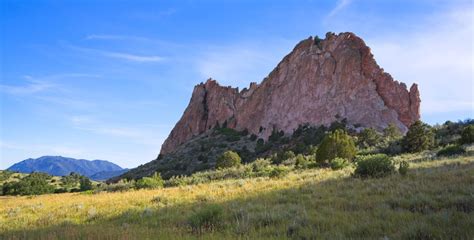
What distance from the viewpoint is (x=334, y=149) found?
1175 inches

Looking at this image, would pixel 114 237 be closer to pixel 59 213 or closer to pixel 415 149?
pixel 59 213

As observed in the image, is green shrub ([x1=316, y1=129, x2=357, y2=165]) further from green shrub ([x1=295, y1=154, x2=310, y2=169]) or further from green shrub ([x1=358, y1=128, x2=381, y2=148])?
green shrub ([x1=358, y1=128, x2=381, y2=148])

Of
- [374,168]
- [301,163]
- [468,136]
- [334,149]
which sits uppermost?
[334,149]

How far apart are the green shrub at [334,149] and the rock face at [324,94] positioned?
4303cm

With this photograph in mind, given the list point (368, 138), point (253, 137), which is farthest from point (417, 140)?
point (253, 137)

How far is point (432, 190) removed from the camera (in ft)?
32.2

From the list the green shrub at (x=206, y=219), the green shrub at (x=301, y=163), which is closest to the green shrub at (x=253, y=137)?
the green shrub at (x=301, y=163)

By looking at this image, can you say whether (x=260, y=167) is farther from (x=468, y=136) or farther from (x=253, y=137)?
(x=253, y=137)

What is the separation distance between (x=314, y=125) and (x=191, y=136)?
159ft

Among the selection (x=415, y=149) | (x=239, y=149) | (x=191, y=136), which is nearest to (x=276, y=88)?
(x=239, y=149)

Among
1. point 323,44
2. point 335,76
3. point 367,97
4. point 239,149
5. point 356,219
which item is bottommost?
point 356,219

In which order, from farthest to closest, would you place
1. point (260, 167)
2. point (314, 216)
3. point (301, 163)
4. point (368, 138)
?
point (368, 138) → point (260, 167) → point (301, 163) → point (314, 216)

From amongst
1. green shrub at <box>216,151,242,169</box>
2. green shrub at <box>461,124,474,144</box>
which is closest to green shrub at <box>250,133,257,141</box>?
green shrub at <box>216,151,242,169</box>

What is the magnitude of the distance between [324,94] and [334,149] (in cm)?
5707
